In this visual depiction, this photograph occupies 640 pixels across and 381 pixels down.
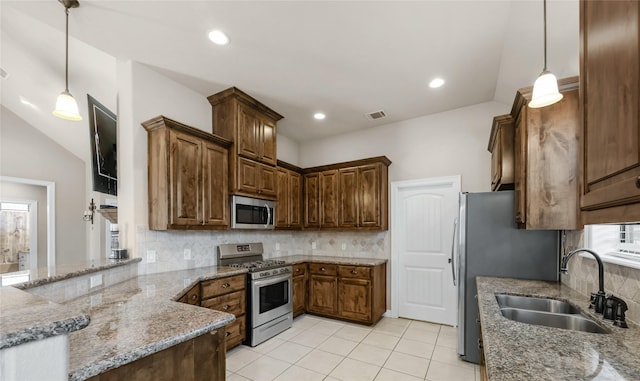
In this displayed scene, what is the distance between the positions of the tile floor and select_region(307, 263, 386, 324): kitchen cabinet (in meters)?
0.20

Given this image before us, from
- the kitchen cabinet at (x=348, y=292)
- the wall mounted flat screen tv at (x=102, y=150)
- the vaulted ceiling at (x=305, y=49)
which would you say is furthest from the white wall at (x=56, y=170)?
the kitchen cabinet at (x=348, y=292)

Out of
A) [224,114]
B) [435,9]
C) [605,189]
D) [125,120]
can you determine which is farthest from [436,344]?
[125,120]

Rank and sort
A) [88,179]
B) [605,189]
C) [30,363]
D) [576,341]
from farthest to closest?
[88,179] → [576,341] → [605,189] → [30,363]

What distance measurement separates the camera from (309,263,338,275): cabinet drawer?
413cm

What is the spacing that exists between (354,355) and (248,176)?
8.04 feet

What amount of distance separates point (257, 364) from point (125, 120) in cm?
284

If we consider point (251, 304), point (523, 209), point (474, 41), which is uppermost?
point (474, 41)

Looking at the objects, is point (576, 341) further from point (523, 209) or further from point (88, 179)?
point (88, 179)

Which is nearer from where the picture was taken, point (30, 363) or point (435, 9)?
point (30, 363)

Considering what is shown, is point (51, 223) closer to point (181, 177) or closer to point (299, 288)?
point (181, 177)

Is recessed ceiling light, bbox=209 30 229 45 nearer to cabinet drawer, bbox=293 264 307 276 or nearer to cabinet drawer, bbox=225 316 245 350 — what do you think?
cabinet drawer, bbox=225 316 245 350

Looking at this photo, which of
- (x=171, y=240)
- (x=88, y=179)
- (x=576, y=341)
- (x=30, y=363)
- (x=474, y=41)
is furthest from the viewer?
(x=88, y=179)

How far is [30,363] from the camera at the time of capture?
684 millimetres

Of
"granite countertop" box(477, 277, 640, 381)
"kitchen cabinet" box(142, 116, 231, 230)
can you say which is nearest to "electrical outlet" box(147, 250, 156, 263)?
"kitchen cabinet" box(142, 116, 231, 230)
